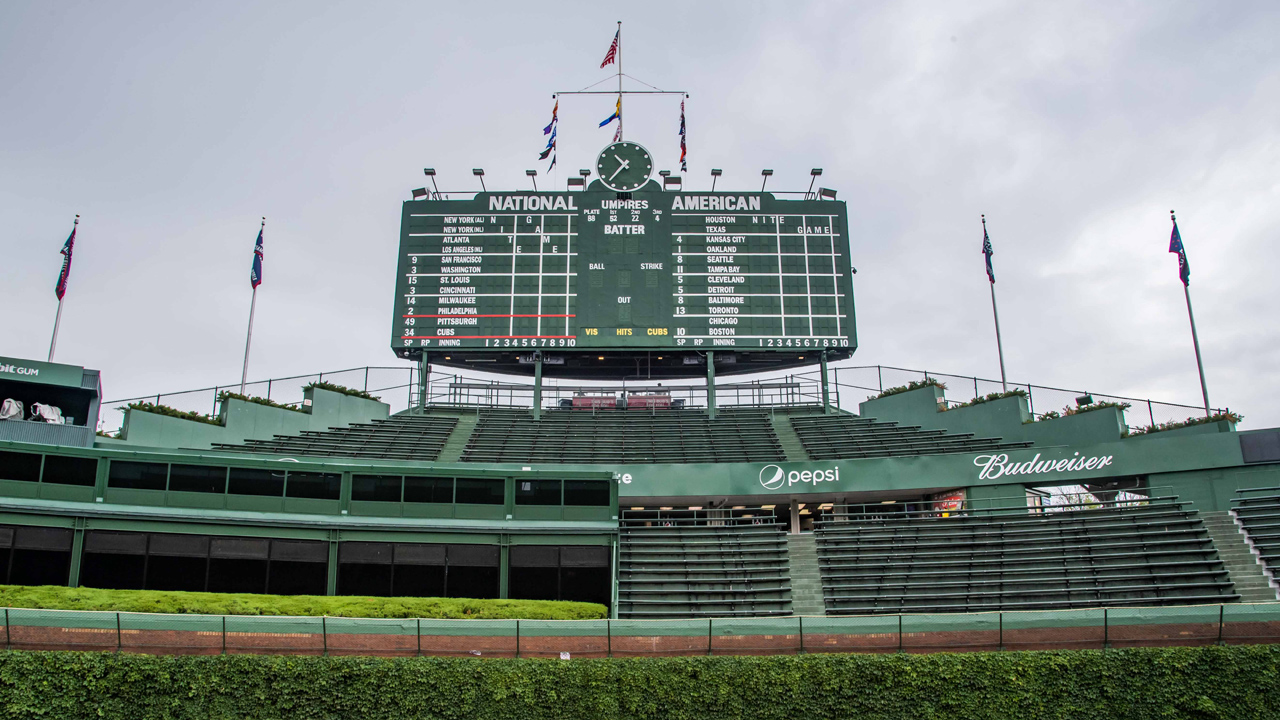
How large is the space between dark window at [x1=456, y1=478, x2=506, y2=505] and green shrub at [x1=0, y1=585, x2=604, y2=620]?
4855 millimetres

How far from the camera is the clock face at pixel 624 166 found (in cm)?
3900

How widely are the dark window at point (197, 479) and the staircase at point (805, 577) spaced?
17.5 m

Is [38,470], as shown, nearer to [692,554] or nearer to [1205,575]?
[692,554]

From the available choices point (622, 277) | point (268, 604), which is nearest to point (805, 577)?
point (268, 604)

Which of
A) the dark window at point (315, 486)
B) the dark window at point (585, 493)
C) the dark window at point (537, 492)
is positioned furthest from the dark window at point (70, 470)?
the dark window at point (585, 493)

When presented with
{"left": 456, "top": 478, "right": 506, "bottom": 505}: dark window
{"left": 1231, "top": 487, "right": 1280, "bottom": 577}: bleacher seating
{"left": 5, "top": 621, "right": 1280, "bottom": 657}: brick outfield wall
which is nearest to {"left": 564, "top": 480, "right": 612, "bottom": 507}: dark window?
{"left": 456, "top": 478, "right": 506, "bottom": 505}: dark window

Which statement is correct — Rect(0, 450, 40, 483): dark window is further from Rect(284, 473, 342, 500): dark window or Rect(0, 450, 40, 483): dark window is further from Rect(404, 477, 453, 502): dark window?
Rect(404, 477, 453, 502): dark window

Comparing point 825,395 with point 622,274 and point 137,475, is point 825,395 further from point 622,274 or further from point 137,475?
point 137,475

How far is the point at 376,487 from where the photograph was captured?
26.4m

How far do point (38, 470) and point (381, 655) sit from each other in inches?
537

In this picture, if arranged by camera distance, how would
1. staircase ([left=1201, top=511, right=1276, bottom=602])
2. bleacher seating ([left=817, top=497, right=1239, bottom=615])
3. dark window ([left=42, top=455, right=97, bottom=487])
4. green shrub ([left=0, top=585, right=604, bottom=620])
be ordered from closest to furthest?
1. green shrub ([left=0, top=585, right=604, bottom=620])
2. staircase ([left=1201, top=511, right=1276, bottom=602])
3. dark window ([left=42, top=455, right=97, bottom=487])
4. bleacher seating ([left=817, top=497, right=1239, bottom=615])

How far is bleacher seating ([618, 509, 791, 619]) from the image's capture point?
2480cm

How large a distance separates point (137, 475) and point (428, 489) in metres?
8.27

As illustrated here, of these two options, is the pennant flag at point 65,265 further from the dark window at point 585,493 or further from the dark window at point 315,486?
the dark window at point 585,493
